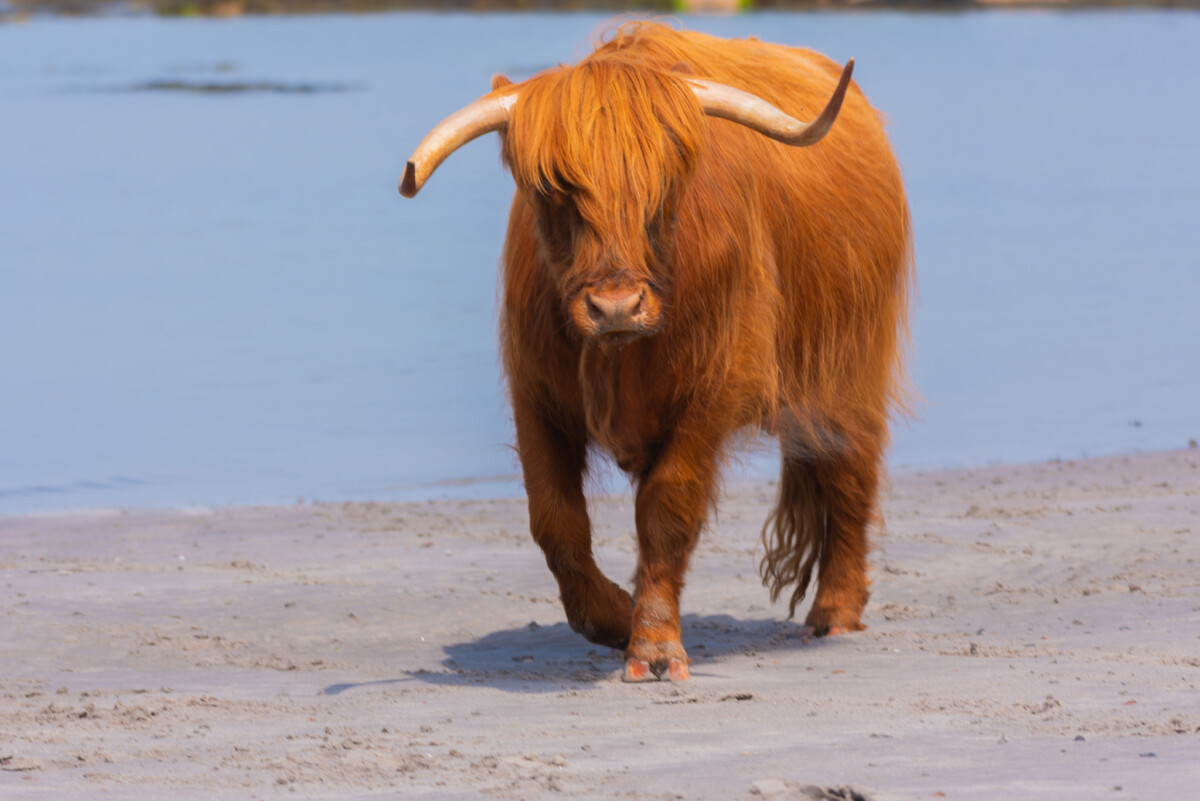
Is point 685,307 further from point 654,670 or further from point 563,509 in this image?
point 654,670

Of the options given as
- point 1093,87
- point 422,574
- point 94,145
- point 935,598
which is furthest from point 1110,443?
point 1093,87

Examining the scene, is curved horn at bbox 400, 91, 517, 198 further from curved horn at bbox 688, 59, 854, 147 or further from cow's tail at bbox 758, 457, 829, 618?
cow's tail at bbox 758, 457, 829, 618

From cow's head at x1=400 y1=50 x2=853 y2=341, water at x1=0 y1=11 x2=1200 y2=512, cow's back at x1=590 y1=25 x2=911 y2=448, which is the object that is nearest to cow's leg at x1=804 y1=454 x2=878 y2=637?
cow's back at x1=590 y1=25 x2=911 y2=448

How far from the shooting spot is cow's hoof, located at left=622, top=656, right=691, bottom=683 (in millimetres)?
4645

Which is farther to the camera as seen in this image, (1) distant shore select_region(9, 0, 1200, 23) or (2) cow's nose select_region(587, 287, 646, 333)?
(1) distant shore select_region(9, 0, 1200, 23)

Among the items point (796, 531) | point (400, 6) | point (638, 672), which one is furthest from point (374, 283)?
point (400, 6)

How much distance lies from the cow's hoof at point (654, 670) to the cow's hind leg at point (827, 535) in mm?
988

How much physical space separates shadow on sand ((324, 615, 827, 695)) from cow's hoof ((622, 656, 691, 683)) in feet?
0.29

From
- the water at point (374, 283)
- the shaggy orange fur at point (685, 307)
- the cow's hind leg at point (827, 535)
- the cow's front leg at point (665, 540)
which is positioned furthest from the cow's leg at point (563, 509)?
the water at point (374, 283)

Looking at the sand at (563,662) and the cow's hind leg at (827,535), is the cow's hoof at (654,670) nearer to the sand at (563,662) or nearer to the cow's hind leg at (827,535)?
the sand at (563,662)

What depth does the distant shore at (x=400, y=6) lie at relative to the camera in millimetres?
56219

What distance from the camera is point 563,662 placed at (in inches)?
201

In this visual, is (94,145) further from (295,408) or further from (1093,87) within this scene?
(1093,87)

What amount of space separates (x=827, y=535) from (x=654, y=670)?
1.32 meters
